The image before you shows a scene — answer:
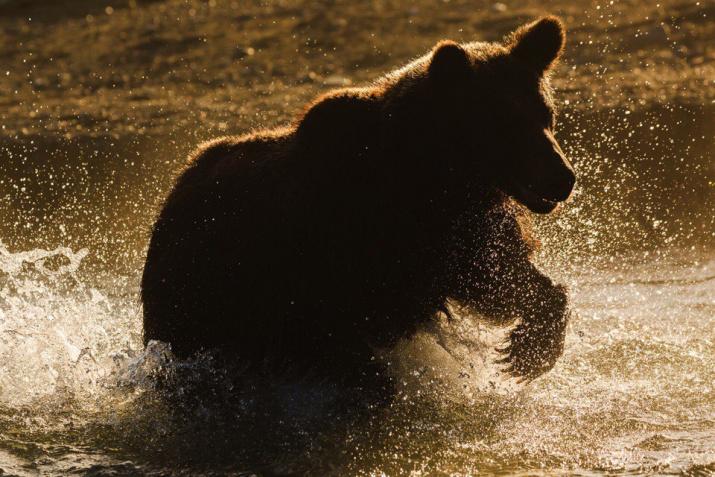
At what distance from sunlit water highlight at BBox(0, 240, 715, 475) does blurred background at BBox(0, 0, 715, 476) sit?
0.04 feet

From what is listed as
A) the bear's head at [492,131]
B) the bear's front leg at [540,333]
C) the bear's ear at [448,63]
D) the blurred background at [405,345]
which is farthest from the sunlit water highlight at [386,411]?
the bear's ear at [448,63]

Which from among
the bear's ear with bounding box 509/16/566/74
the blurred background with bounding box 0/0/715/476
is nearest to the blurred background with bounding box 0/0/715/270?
the blurred background with bounding box 0/0/715/476

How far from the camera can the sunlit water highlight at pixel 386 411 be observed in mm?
3535

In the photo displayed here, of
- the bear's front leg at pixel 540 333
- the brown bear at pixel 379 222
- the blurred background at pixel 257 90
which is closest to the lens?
the brown bear at pixel 379 222

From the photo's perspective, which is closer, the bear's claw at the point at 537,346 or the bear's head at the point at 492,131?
the bear's head at the point at 492,131

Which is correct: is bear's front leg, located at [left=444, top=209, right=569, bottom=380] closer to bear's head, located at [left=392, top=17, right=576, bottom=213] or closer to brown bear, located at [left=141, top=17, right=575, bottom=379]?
brown bear, located at [left=141, top=17, right=575, bottom=379]

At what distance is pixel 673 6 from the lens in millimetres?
12211

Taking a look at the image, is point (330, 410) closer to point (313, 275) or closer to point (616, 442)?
point (313, 275)

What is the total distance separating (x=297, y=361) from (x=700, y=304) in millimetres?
2614

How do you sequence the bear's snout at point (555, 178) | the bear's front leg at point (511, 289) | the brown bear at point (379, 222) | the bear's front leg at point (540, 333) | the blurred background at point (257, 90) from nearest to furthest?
the bear's snout at point (555, 178)
the brown bear at point (379, 222)
the bear's front leg at point (511, 289)
the bear's front leg at point (540, 333)
the blurred background at point (257, 90)

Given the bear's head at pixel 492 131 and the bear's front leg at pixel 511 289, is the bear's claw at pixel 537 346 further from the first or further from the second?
the bear's head at pixel 492 131

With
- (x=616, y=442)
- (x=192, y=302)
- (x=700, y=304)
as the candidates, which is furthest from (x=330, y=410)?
(x=700, y=304)

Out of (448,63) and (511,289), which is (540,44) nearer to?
(448,63)

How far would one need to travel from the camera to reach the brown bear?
11.9 feet
